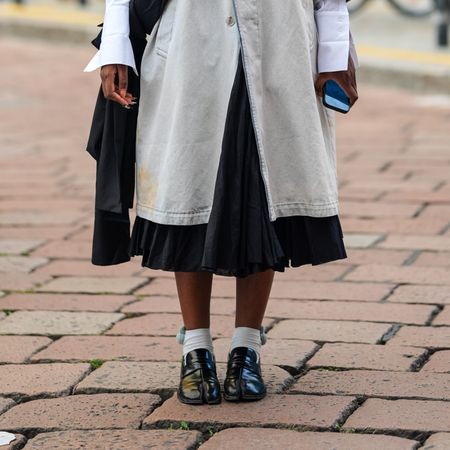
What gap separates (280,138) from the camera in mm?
2953

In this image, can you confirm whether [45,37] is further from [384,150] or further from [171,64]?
[171,64]

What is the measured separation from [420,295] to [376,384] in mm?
943

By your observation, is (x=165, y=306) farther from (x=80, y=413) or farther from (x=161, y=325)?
(x=80, y=413)

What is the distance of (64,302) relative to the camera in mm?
4090

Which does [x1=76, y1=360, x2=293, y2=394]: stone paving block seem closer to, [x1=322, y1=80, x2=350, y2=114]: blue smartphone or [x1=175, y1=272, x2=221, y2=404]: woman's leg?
[x1=175, y1=272, x2=221, y2=404]: woman's leg

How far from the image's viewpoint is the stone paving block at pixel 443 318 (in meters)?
3.74

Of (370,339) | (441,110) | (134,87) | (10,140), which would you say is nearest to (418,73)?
(441,110)

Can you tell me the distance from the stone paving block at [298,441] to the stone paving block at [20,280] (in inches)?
64.3

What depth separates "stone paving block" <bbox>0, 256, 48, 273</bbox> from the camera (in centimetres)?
455

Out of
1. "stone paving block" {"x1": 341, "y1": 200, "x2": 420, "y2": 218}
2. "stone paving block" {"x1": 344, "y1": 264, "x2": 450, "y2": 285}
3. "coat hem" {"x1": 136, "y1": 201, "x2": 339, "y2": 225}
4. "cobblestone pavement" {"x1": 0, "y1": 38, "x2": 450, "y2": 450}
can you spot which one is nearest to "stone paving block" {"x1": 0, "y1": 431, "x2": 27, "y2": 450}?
"cobblestone pavement" {"x1": 0, "y1": 38, "x2": 450, "y2": 450}

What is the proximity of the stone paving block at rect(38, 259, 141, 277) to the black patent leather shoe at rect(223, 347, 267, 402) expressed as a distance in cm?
141

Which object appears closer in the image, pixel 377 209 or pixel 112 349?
pixel 112 349

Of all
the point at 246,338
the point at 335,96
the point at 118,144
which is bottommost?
the point at 246,338

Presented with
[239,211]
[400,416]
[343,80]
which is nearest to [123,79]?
[239,211]
